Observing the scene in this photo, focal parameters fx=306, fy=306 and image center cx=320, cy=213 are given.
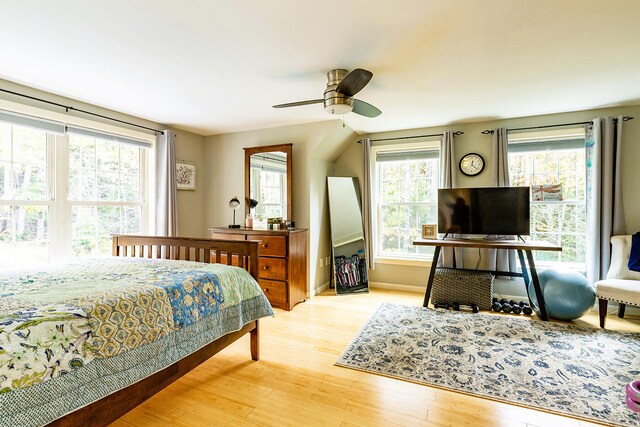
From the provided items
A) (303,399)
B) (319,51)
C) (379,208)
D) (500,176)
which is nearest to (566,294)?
(500,176)

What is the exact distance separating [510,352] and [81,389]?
285 cm

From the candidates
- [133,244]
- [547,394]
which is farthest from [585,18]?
[133,244]

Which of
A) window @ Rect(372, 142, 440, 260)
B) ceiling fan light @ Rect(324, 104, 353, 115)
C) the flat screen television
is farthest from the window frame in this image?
ceiling fan light @ Rect(324, 104, 353, 115)

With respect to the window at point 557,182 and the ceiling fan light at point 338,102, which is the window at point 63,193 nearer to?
the ceiling fan light at point 338,102

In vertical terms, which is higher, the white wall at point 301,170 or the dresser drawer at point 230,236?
the white wall at point 301,170

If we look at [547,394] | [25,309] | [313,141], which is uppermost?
[313,141]

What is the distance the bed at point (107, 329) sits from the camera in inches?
43.1

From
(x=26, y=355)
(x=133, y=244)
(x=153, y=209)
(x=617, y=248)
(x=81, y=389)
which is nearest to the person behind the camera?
(x=26, y=355)

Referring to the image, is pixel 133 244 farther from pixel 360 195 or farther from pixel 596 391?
pixel 596 391

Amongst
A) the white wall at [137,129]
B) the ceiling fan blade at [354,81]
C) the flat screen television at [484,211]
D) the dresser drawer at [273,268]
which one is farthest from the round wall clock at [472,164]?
the white wall at [137,129]

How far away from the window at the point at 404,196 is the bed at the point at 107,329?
8.86 ft

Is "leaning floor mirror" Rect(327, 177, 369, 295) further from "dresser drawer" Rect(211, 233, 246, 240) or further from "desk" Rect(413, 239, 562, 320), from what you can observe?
"dresser drawer" Rect(211, 233, 246, 240)

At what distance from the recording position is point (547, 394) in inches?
76.7

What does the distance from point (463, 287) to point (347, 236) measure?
1622 mm
